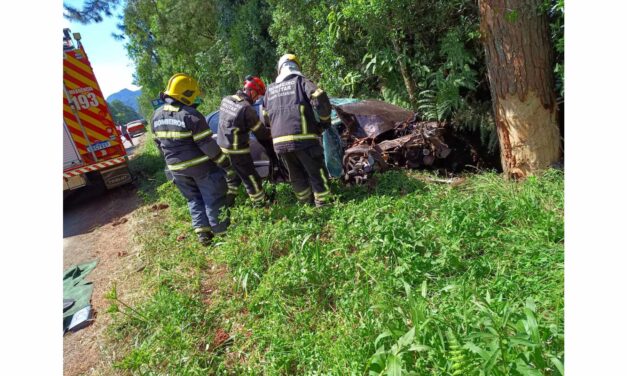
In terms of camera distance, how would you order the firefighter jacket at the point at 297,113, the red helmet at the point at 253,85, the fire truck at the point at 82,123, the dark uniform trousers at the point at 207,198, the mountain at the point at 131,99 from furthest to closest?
the mountain at the point at 131,99
the fire truck at the point at 82,123
the red helmet at the point at 253,85
the dark uniform trousers at the point at 207,198
the firefighter jacket at the point at 297,113

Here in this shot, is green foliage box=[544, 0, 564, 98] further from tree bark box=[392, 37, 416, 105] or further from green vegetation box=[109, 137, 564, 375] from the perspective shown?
tree bark box=[392, 37, 416, 105]

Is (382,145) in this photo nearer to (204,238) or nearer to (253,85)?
(253,85)

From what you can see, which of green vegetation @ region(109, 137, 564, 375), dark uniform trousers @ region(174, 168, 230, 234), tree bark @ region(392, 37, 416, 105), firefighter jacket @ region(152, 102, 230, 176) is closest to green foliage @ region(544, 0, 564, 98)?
green vegetation @ region(109, 137, 564, 375)

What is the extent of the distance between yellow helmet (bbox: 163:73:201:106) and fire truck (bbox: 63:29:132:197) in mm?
3696

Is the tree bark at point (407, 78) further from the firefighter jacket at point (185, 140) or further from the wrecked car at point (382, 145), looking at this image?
the firefighter jacket at point (185, 140)

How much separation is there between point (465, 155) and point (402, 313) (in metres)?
3.46

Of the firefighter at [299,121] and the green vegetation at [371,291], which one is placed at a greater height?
the firefighter at [299,121]

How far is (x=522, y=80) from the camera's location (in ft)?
11.8

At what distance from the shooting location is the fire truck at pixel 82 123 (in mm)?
6375

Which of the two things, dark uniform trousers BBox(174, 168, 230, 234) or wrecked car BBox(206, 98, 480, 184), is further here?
wrecked car BBox(206, 98, 480, 184)

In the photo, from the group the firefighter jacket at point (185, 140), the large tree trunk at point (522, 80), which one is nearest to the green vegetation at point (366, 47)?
the large tree trunk at point (522, 80)

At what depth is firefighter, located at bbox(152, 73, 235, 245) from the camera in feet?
12.6

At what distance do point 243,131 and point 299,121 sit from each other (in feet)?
2.56

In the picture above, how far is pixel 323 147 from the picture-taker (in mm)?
4410
